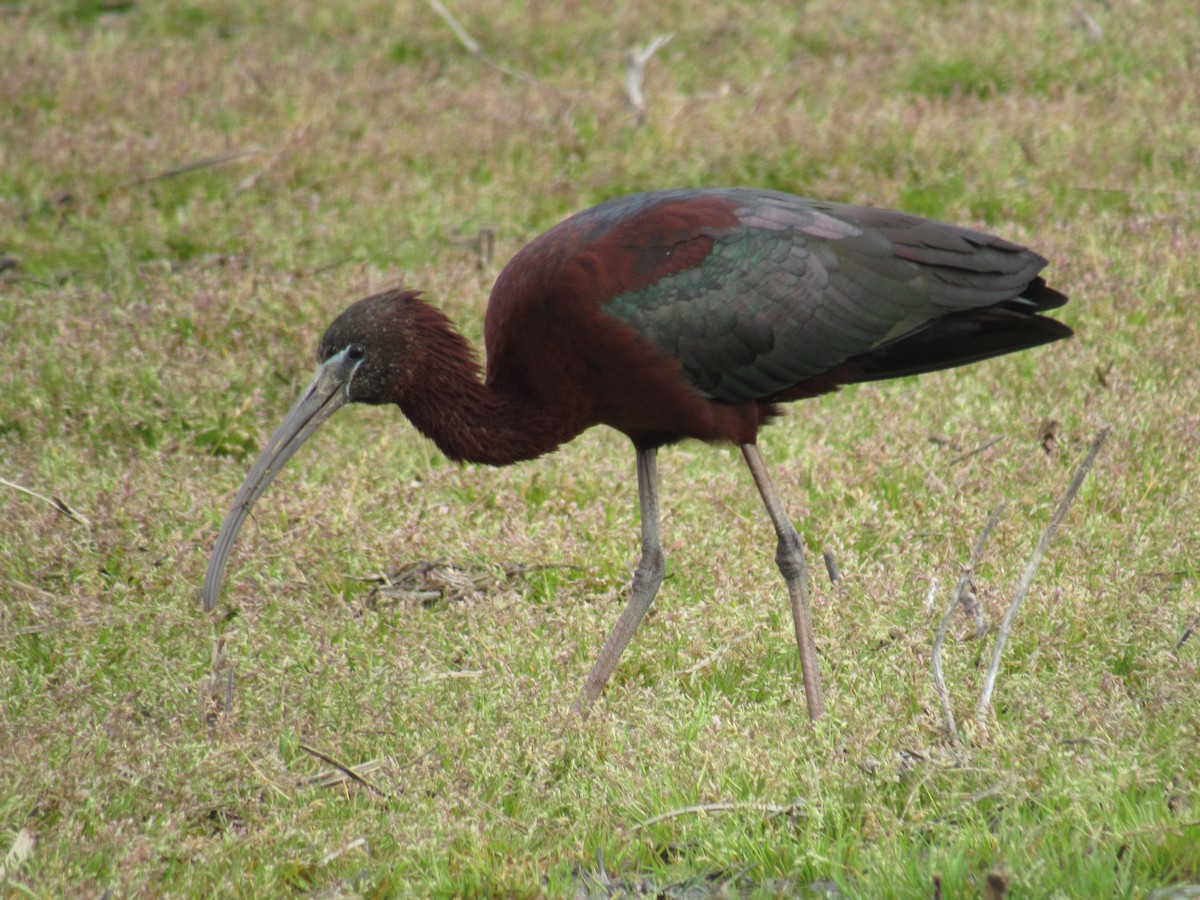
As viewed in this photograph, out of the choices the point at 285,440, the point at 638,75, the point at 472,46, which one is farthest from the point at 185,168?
the point at 285,440

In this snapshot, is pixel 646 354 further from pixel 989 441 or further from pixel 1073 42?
pixel 1073 42

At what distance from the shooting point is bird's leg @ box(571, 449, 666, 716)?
186 inches

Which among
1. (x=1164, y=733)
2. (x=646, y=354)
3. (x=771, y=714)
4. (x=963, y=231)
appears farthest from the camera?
(x=963, y=231)

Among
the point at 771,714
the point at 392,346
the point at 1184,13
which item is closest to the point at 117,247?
the point at 392,346

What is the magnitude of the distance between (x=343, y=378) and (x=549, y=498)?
147cm

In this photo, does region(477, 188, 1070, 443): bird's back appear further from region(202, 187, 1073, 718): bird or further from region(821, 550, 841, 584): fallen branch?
region(821, 550, 841, 584): fallen branch

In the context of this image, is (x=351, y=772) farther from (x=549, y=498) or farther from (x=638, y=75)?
(x=638, y=75)

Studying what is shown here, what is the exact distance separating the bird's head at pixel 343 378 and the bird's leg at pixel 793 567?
1.19 m

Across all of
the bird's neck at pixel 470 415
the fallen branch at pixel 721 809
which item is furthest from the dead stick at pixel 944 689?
the bird's neck at pixel 470 415

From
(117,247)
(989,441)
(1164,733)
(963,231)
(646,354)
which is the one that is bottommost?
(117,247)

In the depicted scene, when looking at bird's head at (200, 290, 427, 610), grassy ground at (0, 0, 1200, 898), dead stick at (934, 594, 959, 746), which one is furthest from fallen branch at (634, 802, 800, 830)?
bird's head at (200, 290, 427, 610)

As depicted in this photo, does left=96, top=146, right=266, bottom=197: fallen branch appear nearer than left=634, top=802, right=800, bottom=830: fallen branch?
No

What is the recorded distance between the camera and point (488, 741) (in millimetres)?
4305

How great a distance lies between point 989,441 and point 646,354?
2.16 m
